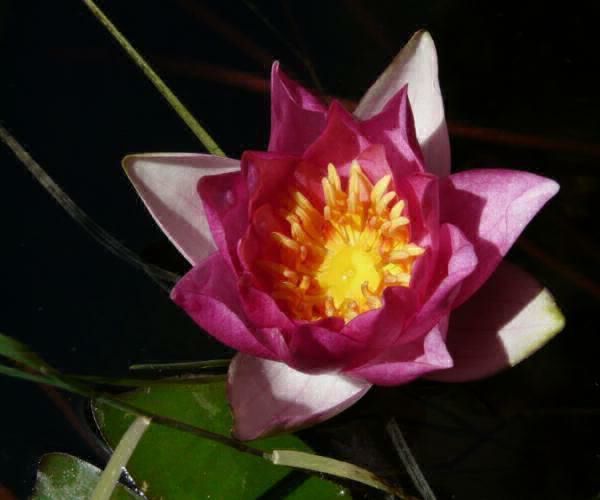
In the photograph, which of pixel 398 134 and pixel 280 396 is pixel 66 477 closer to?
pixel 280 396

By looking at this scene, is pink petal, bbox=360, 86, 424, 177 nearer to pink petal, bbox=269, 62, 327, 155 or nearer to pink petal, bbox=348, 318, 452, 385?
pink petal, bbox=269, 62, 327, 155

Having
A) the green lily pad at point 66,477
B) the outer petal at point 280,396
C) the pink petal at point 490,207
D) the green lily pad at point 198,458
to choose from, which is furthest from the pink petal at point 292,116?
the green lily pad at point 66,477

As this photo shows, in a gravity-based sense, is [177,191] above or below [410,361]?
above

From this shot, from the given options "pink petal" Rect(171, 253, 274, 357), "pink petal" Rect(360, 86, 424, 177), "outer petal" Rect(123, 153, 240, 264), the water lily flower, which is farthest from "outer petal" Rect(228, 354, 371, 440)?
"pink petal" Rect(360, 86, 424, 177)

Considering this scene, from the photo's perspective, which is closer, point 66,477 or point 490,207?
point 490,207

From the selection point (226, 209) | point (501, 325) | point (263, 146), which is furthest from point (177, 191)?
point (501, 325)

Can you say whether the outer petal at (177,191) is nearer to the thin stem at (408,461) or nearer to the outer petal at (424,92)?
the outer petal at (424,92)
